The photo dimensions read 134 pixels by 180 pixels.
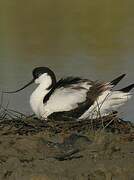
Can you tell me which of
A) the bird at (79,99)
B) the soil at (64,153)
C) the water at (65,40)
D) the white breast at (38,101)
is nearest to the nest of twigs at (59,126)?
Result: the soil at (64,153)

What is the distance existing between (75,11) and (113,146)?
2274cm

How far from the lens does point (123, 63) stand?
1500cm

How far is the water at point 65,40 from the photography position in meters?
13.4

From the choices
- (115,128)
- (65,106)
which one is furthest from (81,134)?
(65,106)

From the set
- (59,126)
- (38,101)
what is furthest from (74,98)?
(59,126)

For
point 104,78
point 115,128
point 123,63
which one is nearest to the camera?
point 115,128

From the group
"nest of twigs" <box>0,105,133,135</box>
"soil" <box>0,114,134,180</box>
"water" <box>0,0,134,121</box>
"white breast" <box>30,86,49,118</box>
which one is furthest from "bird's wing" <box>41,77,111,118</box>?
"soil" <box>0,114,134,180</box>

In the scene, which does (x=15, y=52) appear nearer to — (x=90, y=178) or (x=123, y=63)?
(x=123, y=63)

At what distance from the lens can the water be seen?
13.4 meters

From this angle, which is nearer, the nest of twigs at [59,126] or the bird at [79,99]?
the nest of twigs at [59,126]

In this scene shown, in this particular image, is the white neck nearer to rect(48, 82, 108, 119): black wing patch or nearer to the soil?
rect(48, 82, 108, 119): black wing patch

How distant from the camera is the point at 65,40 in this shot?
20.6 metres

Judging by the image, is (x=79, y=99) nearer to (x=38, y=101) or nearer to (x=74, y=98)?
(x=74, y=98)

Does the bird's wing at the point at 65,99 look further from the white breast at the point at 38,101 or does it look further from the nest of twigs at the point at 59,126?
the nest of twigs at the point at 59,126
